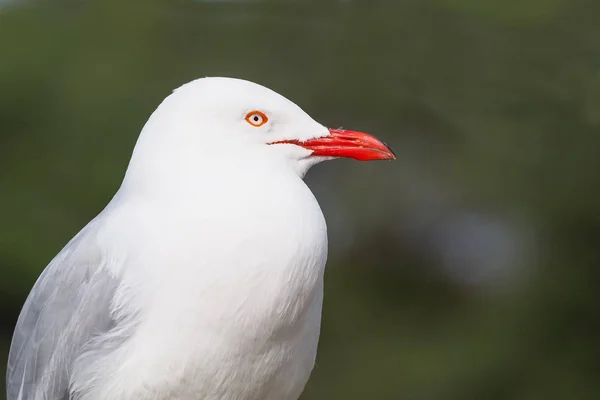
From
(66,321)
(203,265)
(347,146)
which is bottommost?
(66,321)

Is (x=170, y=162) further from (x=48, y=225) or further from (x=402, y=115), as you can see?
(x=402, y=115)

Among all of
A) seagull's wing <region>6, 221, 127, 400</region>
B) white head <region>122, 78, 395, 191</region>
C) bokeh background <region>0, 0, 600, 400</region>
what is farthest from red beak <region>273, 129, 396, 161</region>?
bokeh background <region>0, 0, 600, 400</region>

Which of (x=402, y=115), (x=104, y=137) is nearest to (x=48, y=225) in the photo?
(x=104, y=137)

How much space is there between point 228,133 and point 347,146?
24cm

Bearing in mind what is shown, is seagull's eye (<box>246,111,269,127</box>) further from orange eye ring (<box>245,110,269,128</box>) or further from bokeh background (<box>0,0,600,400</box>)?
bokeh background (<box>0,0,600,400</box>)

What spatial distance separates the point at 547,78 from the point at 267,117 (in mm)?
3435

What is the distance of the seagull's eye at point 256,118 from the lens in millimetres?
1698

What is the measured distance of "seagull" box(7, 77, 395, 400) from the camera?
156cm

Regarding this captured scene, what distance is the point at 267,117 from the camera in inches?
67.4

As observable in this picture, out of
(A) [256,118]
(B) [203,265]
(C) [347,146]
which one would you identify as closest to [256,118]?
(A) [256,118]

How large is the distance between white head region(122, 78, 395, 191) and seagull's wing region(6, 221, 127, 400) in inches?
7.7

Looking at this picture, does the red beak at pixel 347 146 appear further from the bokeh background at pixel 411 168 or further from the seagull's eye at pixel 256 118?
the bokeh background at pixel 411 168

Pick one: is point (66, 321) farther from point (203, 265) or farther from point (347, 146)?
point (347, 146)

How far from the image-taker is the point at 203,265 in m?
1.55
